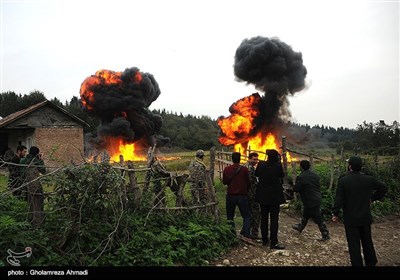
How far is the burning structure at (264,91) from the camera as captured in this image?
2327 centimetres

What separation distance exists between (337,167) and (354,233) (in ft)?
22.9

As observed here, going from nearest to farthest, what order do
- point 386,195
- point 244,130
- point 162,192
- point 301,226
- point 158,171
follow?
point 162,192
point 158,171
point 301,226
point 386,195
point 244,130

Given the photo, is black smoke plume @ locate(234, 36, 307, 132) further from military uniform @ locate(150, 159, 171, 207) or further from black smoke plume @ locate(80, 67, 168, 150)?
military uniform @ locate(150, 159, 171, 207)

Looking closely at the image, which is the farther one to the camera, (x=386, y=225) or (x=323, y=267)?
(x=386, y=225)

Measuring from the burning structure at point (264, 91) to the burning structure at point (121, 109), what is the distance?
11123 millimetres

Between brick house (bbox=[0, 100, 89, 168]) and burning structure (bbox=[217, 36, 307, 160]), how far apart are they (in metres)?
10.6

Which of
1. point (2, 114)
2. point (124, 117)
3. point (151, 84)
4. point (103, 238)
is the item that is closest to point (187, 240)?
point (103, 238)

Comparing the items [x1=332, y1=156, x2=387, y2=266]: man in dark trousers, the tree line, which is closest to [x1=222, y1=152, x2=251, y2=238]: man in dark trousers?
[x1=332, y1=156, x2=387, y2=266]: man in dark trousers

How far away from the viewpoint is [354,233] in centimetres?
511

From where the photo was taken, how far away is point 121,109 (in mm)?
32344

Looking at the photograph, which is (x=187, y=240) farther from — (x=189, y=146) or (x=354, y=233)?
(x=189, y=146)

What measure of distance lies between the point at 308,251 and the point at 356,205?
1.91 meters

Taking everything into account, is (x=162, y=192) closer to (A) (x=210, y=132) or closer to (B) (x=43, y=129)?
(B) (x=43, y=129)

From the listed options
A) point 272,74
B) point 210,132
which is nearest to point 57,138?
point 272,74
